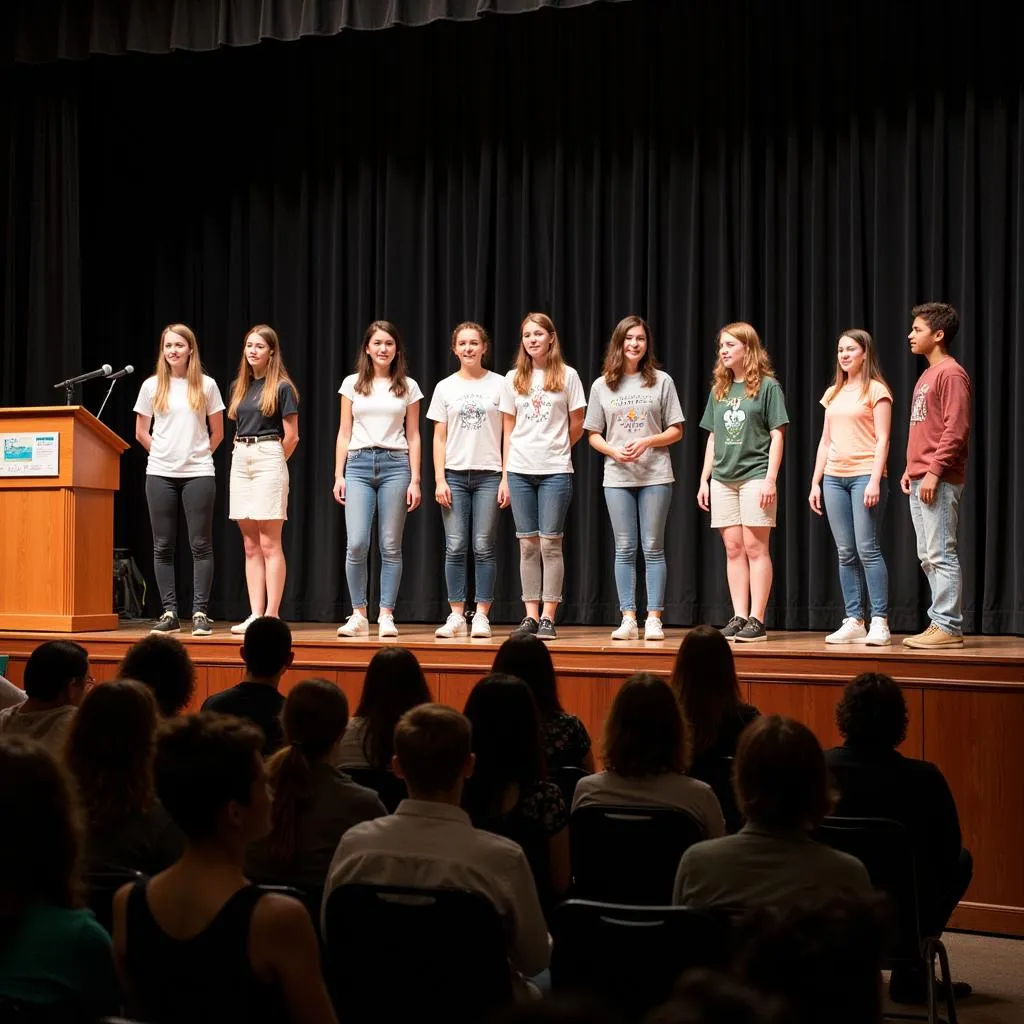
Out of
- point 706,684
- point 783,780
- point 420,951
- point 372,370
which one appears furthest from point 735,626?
point 420,951

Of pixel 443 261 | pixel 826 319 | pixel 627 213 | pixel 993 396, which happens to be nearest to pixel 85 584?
pixel 443 261

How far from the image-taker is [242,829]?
2.05 meters

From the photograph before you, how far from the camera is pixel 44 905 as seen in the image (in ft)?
6.02

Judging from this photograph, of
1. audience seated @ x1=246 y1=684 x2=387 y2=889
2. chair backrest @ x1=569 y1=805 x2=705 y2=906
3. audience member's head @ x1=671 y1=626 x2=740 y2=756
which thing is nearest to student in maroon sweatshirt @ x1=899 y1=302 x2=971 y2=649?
audience member's head @ x1=671 y1=626 x2=740 y2=756

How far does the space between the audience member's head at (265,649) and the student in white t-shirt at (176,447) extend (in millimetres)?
2878

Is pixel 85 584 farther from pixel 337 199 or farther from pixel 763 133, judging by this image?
pixel 763 133

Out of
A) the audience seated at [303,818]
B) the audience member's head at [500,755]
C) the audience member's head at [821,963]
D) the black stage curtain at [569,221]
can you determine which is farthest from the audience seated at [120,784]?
the black stage curtain at [569,221]

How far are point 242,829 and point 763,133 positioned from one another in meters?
6.69

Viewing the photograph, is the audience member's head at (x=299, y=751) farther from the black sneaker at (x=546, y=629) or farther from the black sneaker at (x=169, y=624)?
the black sneaker at (x=169, y=624)

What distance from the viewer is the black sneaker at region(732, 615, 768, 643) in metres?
6.17

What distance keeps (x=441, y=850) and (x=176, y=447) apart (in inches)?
193

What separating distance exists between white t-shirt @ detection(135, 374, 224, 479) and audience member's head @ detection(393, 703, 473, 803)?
183 inches

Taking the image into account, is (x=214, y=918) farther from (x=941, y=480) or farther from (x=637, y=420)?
(x=637, y=420)

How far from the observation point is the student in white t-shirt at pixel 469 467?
6.52 m
